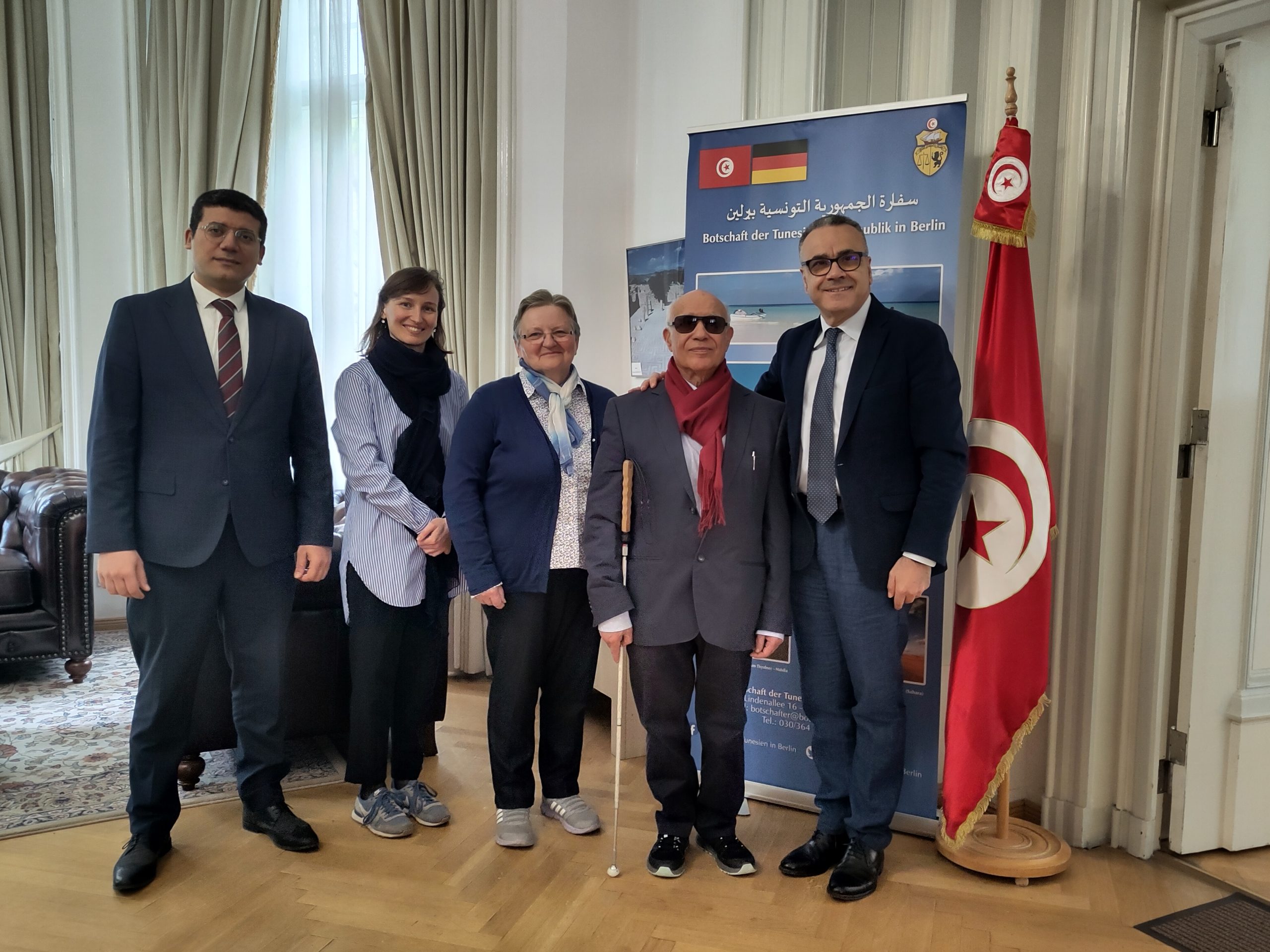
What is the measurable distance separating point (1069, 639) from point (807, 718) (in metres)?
0.81

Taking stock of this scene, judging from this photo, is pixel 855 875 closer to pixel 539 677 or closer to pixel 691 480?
pixel 539 677

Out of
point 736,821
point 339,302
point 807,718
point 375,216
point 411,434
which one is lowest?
point 736,821

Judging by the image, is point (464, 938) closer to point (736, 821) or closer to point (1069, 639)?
point (736, 821)

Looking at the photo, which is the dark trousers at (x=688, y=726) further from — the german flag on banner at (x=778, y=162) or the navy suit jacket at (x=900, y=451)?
the german flag on banner at (x=778, y=162)

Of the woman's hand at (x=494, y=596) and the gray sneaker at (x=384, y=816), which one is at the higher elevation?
the woman's hand at (x=494, y=596)

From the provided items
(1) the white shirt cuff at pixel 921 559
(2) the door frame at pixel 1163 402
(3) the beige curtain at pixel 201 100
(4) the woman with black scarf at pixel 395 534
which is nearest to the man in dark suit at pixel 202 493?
(4) the woman with black scarf at pixel 395 534

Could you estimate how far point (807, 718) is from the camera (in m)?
3.02

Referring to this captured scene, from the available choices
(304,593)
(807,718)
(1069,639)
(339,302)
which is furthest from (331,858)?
(339,302)

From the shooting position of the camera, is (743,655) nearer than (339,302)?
Yes

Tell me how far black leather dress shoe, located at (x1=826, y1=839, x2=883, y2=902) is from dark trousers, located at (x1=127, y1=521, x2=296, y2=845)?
159 centimetres

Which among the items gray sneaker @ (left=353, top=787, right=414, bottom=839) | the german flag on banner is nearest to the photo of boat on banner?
the german flag on banner

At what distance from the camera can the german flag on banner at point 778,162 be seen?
303 centimetres

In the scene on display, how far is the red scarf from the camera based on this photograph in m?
2.46

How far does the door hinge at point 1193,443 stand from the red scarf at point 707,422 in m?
1.34
